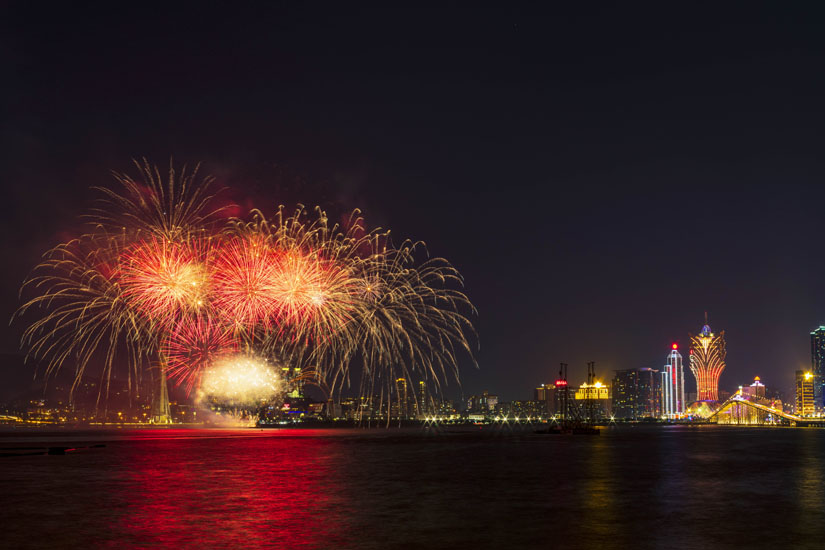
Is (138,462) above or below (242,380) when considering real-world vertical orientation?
below

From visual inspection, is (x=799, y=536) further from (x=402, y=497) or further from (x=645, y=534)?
(x=402, y=497)

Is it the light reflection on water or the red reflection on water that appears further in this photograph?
the light reflection on water

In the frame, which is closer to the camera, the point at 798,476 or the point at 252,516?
the point at 252,516

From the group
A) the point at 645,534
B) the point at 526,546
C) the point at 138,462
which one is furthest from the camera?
the point at 138,462

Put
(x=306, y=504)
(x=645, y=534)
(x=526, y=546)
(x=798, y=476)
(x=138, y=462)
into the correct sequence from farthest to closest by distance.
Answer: (x=138, y=462), (x=798, y=476), (x=306, y=504), (x=645, y=534), (x=526, y=546)

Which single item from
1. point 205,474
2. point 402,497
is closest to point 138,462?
point 205,474

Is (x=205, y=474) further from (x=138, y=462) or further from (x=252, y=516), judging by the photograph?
(x=252, y=516)
